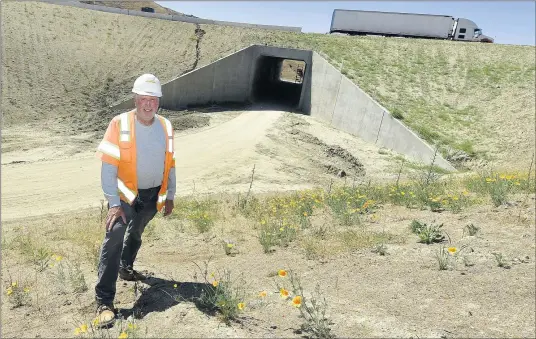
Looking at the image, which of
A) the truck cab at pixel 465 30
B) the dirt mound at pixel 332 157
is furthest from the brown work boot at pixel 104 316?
the truck cab at pixel 465 30

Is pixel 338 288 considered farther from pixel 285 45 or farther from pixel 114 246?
pixel 285 45

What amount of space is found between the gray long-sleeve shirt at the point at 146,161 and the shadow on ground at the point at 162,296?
105cm

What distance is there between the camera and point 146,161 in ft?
13.2

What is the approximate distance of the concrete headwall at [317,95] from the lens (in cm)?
1962

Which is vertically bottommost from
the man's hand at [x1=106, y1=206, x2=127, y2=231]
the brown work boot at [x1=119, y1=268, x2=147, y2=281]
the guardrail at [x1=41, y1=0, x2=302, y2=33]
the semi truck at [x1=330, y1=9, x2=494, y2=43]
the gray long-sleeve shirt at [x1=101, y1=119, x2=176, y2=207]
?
the brown work boot at [x1=119, y1=268, x2=147, y2=281]

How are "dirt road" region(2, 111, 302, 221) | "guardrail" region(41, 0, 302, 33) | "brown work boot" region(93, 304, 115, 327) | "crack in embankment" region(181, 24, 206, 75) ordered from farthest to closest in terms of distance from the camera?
1. "guardrail" region(41, 0, 302, 33)
2. "crack in embankment" region(181, 24, 206, 75)
3. "dirt road" region(2, 111, 302, 221)
4. "brown work boot" region(93, 304, 115, 327)

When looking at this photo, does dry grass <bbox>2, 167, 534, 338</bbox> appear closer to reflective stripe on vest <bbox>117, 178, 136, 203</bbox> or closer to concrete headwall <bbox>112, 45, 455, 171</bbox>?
reflective stripe on vest <bbox>117, 178, 136, 203</bbox>

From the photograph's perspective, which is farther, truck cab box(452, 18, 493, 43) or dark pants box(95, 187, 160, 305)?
truck cab box(452, 18, 493, 43)

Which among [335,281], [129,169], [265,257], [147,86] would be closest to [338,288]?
[335,281]

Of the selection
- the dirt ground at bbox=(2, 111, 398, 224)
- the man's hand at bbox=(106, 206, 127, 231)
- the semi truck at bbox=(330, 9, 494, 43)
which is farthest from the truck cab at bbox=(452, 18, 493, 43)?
the man's hand at bbox=(106, 206, 127, 231)

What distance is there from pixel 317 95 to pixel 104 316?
2212 centimetres

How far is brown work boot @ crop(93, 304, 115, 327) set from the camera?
369cm

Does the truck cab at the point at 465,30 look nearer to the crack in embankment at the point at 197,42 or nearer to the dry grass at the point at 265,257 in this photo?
the crack in embankment at the point at 197,42

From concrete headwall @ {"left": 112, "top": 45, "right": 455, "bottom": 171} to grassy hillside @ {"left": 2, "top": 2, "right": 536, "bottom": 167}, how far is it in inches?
29.0
